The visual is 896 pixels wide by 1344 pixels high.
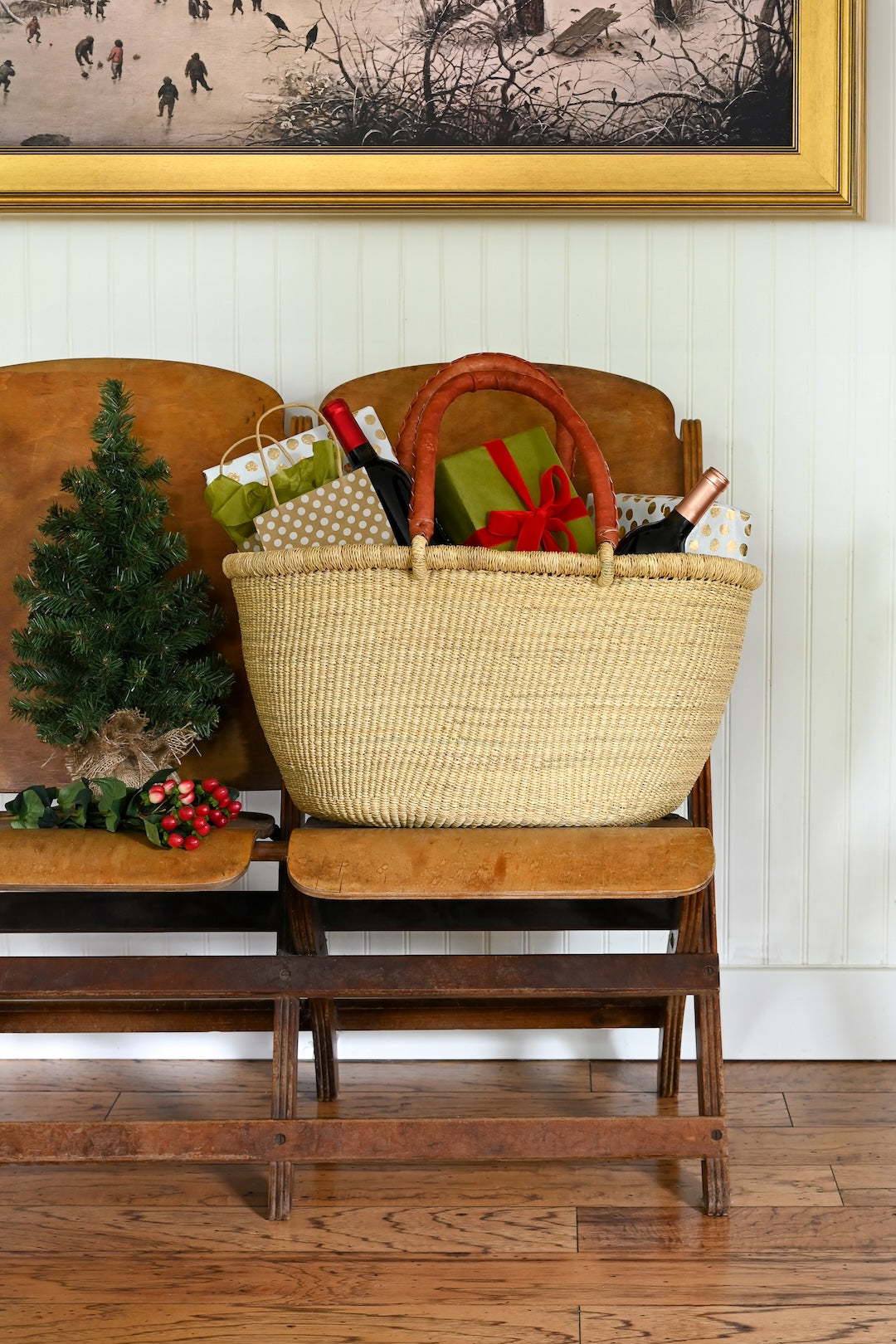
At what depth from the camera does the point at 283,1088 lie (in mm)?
1319

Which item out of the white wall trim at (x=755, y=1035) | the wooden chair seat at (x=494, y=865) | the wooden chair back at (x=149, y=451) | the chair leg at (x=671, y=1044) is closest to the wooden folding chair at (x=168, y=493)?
the wooden chair back at (x=149, y=451)

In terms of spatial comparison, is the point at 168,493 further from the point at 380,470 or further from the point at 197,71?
the point at 197,71

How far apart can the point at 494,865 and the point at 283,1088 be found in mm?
396

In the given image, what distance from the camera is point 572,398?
1.62 meters

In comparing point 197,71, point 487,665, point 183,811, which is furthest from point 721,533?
point 197,71

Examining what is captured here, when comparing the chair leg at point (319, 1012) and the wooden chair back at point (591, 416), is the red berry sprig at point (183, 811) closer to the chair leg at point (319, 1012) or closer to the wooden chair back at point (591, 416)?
the chair leg at point (319, 1012)

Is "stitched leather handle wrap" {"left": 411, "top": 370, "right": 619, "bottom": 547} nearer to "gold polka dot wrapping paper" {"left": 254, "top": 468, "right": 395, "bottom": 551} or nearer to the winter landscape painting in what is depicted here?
"gold polka dot wrapping paper" {"left": 254, "top": 468, "right": 395, "bottom": 551}

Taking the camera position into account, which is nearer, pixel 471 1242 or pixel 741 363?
pixel 471 1242

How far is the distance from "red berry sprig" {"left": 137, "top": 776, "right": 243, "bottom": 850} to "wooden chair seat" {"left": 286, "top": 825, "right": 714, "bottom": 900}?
0.39 feet

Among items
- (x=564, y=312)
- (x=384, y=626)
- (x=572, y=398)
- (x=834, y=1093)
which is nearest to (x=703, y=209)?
(x=564, y=312)

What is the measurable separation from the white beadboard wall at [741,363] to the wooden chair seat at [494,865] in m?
0.58

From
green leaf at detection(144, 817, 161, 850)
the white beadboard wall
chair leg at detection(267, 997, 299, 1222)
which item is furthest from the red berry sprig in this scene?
the white beadboard wall

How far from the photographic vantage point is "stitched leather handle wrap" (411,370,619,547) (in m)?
1.21

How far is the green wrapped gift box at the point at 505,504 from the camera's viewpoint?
1.31 meters
